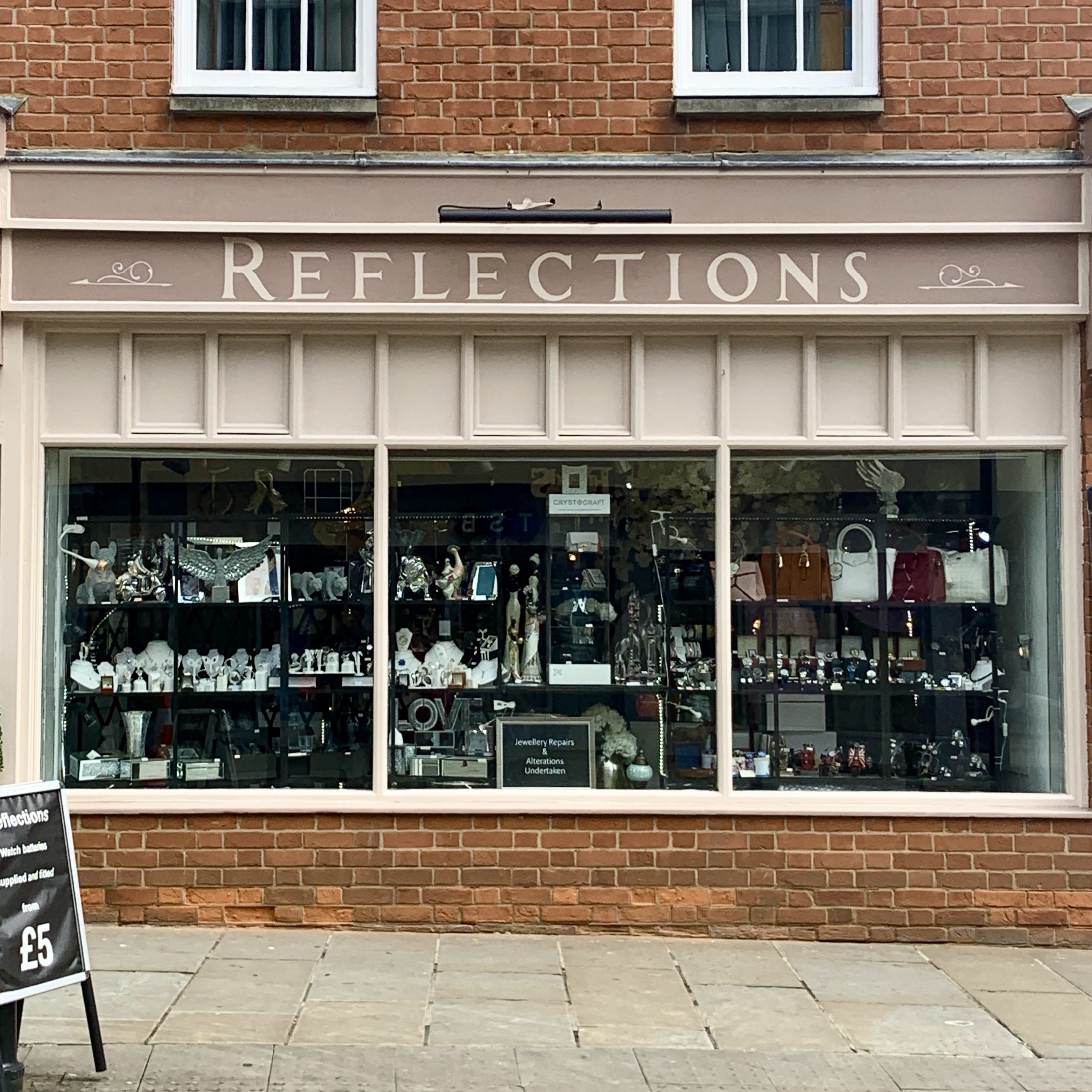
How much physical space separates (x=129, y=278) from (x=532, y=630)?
10.4ft

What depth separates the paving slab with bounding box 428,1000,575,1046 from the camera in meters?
6.18

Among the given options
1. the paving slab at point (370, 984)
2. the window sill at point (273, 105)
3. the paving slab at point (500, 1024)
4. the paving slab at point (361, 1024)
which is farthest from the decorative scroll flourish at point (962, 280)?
the paving slab at point (361, 1024)

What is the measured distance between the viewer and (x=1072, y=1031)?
6.49 meters

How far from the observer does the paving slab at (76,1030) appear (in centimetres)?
605

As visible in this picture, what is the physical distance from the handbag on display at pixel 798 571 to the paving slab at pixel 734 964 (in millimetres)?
2079

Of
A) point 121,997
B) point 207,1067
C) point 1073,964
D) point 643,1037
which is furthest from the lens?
point 1073,964

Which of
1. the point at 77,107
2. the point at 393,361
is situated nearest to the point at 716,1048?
the point at 393,361

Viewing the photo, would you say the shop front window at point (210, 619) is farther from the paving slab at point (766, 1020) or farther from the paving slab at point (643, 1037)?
the paving slab at point (766, 1020)

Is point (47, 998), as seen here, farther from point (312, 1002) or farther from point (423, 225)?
point (423, 225)

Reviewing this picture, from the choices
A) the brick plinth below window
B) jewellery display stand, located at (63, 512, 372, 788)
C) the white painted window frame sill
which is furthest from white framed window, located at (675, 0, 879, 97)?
the brick plinth below window

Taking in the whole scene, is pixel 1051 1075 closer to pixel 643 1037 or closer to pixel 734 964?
pixel 643 1037

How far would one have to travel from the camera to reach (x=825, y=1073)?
587 cm

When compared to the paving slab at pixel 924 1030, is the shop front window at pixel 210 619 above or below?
above

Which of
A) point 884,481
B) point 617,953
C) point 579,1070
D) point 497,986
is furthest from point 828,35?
point 579,1070
